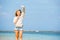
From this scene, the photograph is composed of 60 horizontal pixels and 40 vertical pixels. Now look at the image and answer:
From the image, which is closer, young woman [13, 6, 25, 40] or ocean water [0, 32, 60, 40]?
young woman [13, 6, 25, 40]

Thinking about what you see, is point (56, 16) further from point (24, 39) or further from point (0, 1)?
point (0, 1)

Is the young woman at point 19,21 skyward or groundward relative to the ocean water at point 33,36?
skyward

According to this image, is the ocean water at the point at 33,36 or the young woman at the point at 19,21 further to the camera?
the ocean water at the point at 33,36

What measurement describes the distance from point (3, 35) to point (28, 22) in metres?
0.41

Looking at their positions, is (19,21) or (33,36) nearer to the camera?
(19,21)

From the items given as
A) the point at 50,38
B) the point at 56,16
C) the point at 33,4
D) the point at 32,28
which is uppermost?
the point at 33,4

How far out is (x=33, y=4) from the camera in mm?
2604

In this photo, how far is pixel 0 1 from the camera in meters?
2.62

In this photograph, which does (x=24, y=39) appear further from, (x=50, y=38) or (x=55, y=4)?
(x=55, y=4)

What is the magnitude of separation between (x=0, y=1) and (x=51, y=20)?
0.78 meters

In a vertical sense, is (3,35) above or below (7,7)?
below

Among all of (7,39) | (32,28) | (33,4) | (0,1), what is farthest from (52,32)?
(0,1)

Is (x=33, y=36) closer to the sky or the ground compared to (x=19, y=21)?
closer to the ground

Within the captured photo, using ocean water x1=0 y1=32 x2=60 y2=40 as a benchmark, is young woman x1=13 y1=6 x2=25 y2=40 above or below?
above
